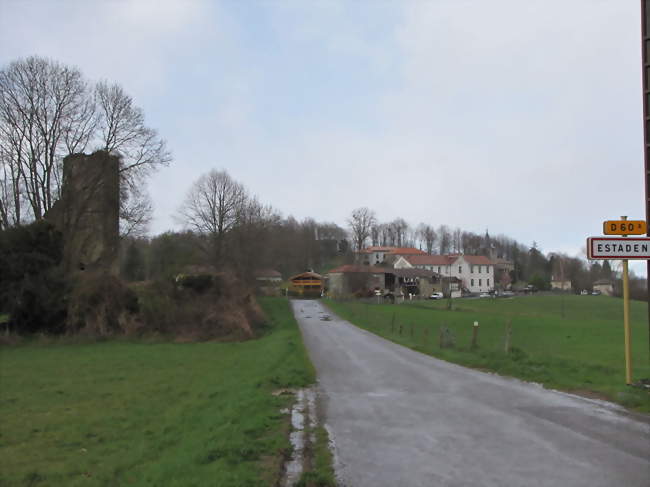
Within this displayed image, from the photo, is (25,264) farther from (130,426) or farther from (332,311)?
(332,311)

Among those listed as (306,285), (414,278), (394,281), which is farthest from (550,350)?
(414,278)

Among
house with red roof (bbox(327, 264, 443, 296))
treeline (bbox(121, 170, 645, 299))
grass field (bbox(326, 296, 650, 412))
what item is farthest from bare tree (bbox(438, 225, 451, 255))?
grass field (bbox(326, 296, 650, 412))

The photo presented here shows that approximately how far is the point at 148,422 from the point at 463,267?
12335cm

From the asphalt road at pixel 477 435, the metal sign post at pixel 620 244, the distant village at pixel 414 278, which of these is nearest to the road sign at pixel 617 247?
the metal sign post at pixel 620 244

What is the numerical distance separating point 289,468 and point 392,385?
23.9 ft

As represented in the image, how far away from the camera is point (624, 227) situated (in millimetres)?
11102

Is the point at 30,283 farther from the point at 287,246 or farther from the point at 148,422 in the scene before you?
the point at 287,246

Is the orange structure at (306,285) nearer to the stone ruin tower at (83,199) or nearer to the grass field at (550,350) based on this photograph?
the grass field at (550,350)

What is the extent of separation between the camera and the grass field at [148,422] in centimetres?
705

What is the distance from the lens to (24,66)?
37812 mm

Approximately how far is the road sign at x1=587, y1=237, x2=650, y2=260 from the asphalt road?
2757mm

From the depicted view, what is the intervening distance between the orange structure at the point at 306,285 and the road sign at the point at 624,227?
87.7m

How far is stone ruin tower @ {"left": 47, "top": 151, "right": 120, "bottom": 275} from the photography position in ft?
132

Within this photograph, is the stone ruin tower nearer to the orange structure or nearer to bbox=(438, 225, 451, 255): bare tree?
the orange structure
